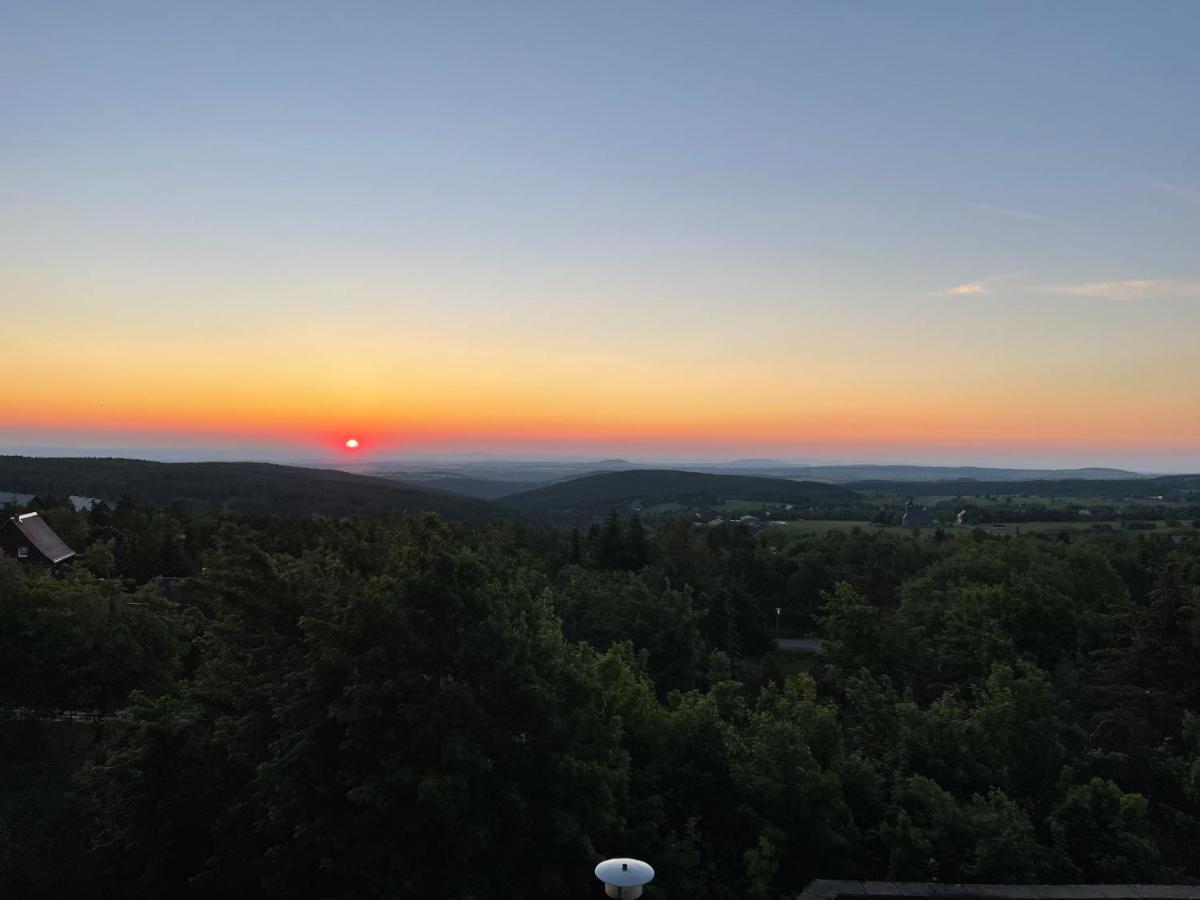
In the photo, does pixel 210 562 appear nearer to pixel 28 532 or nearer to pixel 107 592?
pixel 107 592

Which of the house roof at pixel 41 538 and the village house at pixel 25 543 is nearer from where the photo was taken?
the village house at pixel 25 543

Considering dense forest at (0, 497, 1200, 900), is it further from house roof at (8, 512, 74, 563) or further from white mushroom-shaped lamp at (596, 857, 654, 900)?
house roof at (8, 512, 74, 563)

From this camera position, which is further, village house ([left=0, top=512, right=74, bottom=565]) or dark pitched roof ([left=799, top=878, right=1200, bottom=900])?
village house ([left=0, top=512, right=74, bottom=565])

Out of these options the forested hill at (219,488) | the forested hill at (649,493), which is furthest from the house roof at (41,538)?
the forested hill at (649,493)

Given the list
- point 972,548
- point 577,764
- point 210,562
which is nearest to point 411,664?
point 577,764

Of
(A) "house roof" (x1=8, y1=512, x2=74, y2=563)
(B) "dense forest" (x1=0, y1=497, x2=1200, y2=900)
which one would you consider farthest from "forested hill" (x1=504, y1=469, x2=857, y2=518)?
(B) "dense forest" (x1=0, y1=497, x2=1200, y2=900)

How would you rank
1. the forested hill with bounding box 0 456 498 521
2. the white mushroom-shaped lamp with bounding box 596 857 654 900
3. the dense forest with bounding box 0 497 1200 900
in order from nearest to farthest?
the white mushroom-shaped lamp with bounding box 596 857 654 900 → the dense forest with bounding box 0 497 1200 900 → the forested hill with bounding box 0 456 498 521

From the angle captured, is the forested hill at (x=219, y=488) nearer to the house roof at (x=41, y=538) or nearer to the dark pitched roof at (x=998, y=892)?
the house roof at (x=41, y=538)
